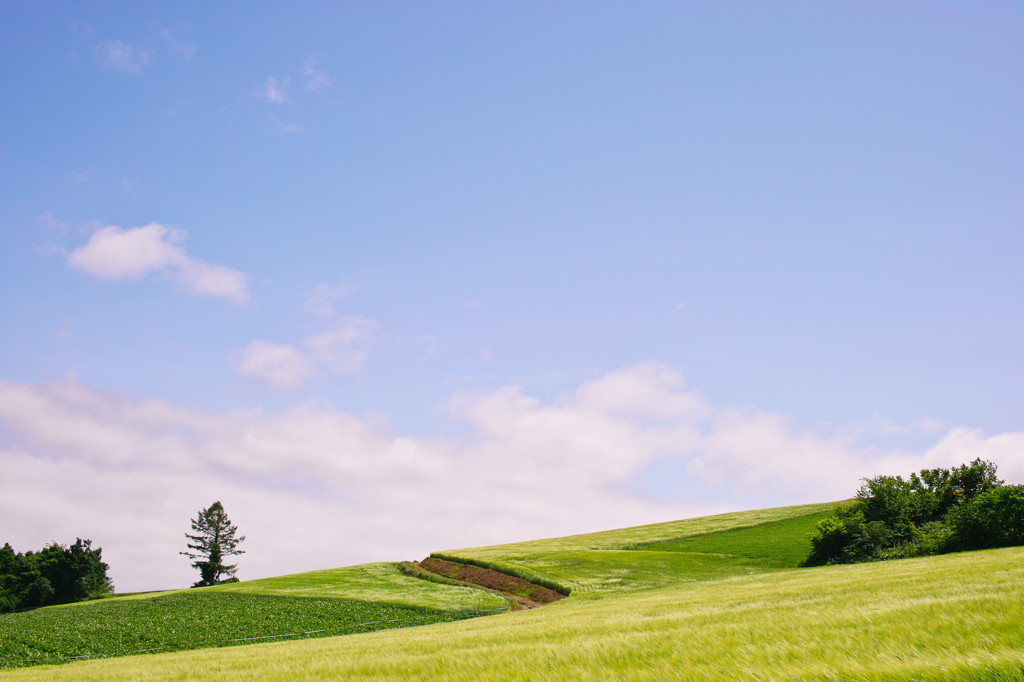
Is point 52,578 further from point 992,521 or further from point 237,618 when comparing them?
point 992,521

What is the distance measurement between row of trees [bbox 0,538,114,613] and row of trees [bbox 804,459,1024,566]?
95.3 meters

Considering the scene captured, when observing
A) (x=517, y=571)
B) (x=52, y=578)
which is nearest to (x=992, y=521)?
(x=517, y=571)

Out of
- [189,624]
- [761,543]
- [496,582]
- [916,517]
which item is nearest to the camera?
[189,624]

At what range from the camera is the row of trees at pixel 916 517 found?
150ft

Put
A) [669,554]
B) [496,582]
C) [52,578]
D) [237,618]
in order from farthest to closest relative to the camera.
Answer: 1. [52,578]
2. [669,554]
3. [496,582]
4. [237,618]

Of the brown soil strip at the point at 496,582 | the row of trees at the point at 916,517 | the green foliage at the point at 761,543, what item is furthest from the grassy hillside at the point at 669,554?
the row of trees at the point at 916,517

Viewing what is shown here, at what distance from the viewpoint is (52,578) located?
9138cm

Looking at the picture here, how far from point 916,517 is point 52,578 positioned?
109058 mm

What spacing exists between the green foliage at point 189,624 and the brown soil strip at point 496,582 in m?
7.66

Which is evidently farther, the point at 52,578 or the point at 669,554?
the point at 52,578

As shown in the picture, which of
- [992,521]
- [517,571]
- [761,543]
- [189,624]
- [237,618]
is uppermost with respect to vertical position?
[992,521]

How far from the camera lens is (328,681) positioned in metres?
9.30

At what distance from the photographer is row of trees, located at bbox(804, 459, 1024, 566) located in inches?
1798

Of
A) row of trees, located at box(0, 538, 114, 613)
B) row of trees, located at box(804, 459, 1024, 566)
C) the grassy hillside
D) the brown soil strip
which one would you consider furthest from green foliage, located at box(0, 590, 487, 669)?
row of trees, located at box(0, 538, 114, 613)
